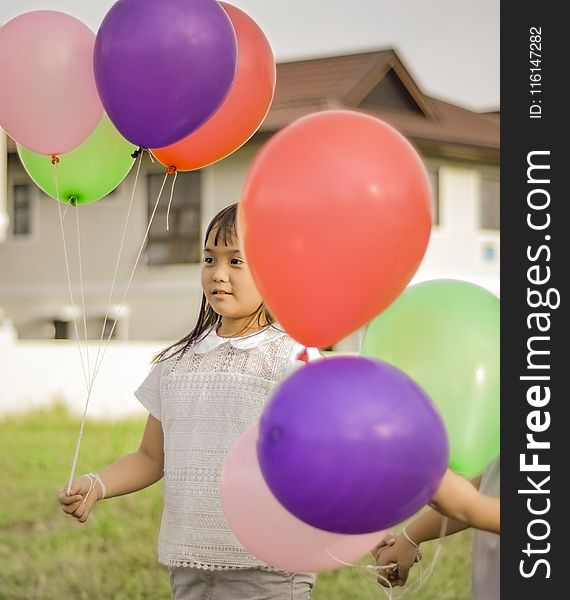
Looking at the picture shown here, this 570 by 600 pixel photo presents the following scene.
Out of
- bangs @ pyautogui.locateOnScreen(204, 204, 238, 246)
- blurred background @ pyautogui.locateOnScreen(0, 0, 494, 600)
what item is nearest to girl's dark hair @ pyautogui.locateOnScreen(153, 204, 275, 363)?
bangs @ pyautogui.locateOnScreen(204, 204, 238, 246)

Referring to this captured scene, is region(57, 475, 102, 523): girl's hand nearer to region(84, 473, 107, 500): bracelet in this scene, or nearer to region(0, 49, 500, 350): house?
region(84, 473, 107, 500): bracelet

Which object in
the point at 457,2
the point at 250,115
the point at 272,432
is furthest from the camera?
the point at 457,2

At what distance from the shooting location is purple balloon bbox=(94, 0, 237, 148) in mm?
1946

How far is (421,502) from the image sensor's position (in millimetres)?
1542

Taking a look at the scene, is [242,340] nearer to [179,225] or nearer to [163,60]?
[163,60]

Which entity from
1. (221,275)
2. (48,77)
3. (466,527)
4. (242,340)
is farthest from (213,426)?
(48,77)

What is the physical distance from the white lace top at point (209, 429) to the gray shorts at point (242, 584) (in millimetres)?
23

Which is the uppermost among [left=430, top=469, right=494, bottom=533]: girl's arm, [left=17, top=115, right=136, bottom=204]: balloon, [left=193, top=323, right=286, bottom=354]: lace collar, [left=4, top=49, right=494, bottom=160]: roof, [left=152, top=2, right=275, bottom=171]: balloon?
[left=4, top=49, right=494, bottom=160]: roof

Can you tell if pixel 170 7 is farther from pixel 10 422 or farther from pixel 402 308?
pixel 10 422

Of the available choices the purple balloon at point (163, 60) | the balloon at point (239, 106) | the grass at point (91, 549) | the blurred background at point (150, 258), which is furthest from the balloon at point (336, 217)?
the blurred background at point (150, 258)

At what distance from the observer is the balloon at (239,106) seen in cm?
214

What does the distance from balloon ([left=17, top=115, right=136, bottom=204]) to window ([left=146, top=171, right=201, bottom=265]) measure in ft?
21.7

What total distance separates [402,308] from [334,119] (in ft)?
1.04

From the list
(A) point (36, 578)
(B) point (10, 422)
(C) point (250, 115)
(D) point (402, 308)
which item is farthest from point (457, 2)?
(D) point (402, 308)
